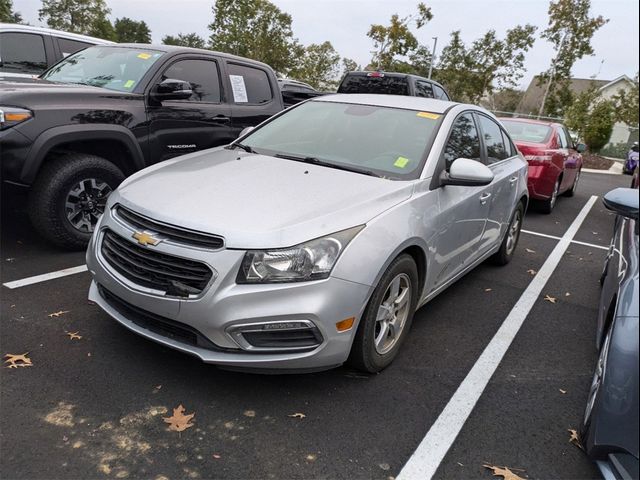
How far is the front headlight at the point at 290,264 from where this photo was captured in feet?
8.05

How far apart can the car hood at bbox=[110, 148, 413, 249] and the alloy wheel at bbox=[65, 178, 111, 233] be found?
1413 mm

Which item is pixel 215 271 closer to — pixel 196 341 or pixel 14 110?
pixel 196 341

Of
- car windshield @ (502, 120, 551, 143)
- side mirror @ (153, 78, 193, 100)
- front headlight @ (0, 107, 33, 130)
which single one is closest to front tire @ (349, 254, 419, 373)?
side mirror @ (153, 78, 193, 100)

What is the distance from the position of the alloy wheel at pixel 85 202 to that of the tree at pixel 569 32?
30789 mm

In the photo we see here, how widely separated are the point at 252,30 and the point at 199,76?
1365 inches


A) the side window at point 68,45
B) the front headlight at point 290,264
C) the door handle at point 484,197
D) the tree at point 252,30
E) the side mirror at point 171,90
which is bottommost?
the front headlight at point 290,264

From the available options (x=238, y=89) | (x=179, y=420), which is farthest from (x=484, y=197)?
(x=238, y=89)

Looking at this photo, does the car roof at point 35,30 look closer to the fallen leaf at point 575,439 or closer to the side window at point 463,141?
the side window at point 463,141

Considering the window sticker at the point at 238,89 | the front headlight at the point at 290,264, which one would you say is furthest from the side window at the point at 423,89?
the front headlight at the point at 290,264

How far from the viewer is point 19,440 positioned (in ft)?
7.50

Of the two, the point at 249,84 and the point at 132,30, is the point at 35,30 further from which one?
the point at 132,30

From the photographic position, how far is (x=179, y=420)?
250 centimetres

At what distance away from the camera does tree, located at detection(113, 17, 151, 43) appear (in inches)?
2960

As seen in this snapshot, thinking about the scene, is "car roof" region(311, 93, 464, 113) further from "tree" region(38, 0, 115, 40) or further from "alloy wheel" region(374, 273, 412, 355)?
"tree" region(38, 0, 115, 40)
